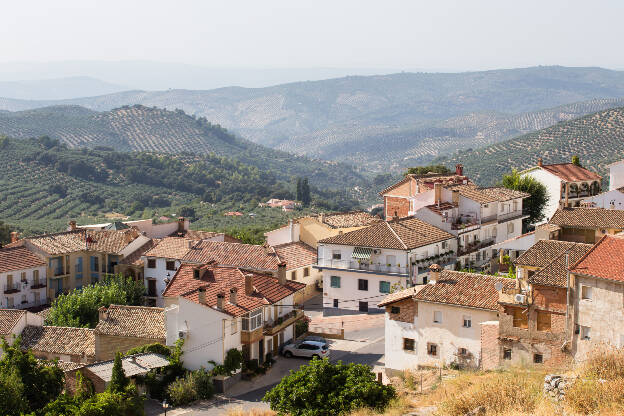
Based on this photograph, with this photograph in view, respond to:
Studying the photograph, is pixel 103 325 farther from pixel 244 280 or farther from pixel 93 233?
pixel 93 233

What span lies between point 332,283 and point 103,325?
15.1m

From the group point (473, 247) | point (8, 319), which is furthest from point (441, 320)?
point (8, 319)

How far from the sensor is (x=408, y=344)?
37406mm

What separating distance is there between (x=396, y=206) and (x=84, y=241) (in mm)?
27441

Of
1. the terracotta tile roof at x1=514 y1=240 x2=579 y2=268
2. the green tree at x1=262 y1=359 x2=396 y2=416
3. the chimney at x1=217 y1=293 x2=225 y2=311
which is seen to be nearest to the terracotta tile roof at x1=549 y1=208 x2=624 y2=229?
the terracotta tile roof at x1=514 y1=240 x2=579 y2=268

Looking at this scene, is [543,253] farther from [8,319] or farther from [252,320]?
[8,319]

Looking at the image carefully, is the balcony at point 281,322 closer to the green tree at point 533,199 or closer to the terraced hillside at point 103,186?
the green tree at point 533,199

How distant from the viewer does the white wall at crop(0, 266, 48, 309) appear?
184 feet

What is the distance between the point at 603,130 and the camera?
440 feet

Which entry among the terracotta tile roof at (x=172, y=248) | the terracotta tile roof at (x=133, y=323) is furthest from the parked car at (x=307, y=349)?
the terracotta tile roof at (x=172, y=248)

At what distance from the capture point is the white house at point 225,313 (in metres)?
39.5

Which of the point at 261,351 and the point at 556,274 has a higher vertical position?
the point at 556,274

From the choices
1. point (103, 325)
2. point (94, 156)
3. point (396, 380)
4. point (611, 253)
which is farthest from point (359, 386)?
point (94, 156)

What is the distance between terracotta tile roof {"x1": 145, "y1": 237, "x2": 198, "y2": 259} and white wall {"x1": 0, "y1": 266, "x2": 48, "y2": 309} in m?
8.41
